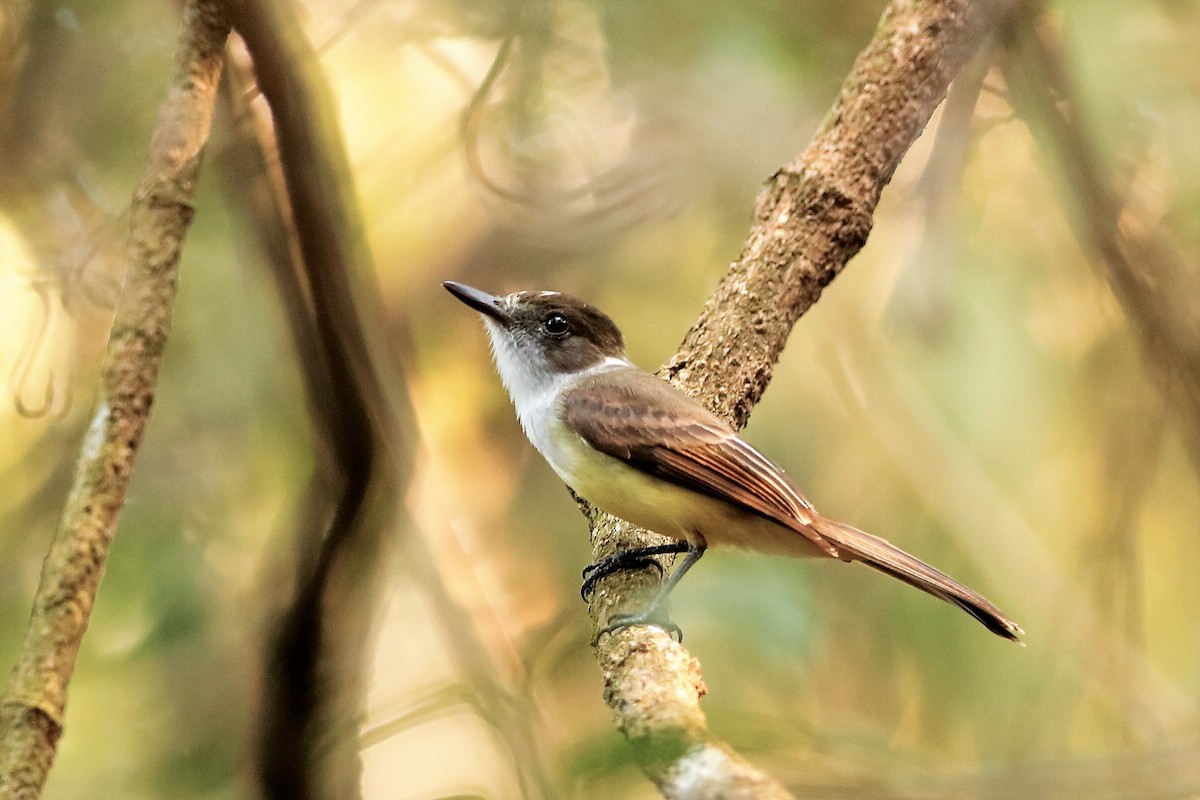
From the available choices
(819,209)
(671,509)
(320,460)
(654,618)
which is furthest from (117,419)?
(819,209)

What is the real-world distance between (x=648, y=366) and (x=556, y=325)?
2.77 feet

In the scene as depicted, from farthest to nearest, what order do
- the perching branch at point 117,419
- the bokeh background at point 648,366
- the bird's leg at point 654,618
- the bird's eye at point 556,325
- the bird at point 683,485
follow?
the bird's eye at point 556,325 < the bokeh background at point 648,366 < the bird at point 683,485 < the bird's leg at point 654,618 < the perching branch at point 117,419

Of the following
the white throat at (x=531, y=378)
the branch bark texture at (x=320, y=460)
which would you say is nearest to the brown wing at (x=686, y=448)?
the white throat at (x=531, y=378)

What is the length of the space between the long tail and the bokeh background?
0.56 metres

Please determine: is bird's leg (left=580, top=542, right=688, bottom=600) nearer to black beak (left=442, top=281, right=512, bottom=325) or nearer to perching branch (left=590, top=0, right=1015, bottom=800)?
perching branch (left=590, top=0, right=1015, bottom=800)

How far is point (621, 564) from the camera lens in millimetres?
2633

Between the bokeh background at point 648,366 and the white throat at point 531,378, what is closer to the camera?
the white throat at point 531,378

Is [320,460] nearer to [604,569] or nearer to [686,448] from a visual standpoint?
[604,569]

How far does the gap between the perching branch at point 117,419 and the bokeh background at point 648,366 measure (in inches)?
29.6

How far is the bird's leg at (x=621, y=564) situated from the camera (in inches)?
102

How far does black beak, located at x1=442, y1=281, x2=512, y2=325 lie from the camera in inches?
120

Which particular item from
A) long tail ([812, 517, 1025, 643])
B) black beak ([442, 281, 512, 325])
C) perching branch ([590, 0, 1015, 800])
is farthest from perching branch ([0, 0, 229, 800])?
long tail ([812, 517, 1025, 643])

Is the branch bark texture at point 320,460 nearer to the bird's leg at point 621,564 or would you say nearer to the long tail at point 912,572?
the bird's leg at point 621,564

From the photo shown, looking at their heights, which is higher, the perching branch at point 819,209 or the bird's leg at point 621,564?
the perching branch at point 819,209
